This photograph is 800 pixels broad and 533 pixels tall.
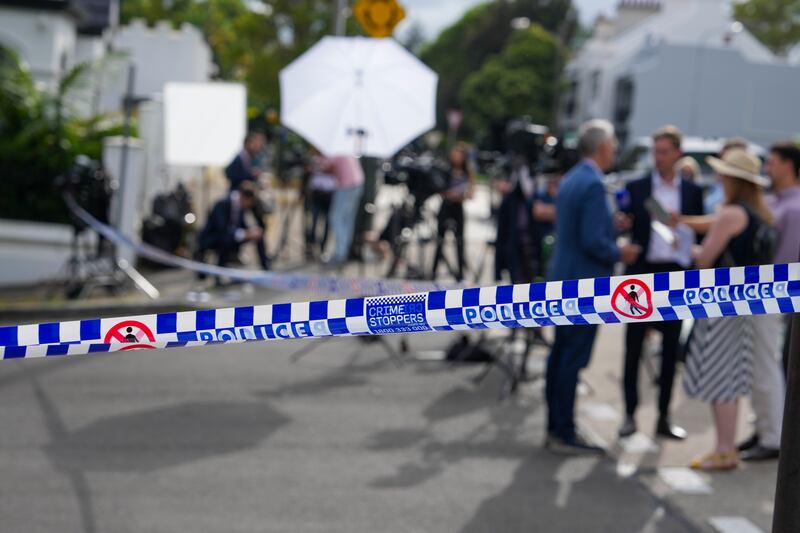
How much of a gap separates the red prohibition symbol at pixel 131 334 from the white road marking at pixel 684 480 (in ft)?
11.2

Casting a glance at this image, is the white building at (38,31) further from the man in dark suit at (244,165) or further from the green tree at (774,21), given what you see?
the green tree at (774,21)

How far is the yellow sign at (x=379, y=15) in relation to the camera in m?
10.4

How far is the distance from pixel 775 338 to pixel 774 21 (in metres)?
56.9

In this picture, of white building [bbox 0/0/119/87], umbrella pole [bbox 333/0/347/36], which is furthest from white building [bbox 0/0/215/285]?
umbrella pole [bbox 333/0/347/36]

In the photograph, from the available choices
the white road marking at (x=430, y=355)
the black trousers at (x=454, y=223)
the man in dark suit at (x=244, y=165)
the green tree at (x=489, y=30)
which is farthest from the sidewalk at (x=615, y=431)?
the green tree at (x=489, y=30)

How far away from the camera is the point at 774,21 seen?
58281mm

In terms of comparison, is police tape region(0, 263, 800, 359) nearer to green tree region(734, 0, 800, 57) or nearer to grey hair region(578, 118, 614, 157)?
grey hair region(578, 118, 614, 157)

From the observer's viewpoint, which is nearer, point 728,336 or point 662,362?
point 728,336

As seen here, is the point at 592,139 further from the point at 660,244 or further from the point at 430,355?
the point at 430,355

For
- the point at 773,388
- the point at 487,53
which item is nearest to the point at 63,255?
the point at 773,388

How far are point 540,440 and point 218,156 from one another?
27.1 feet

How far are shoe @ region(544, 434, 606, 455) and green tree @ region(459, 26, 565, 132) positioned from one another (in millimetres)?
61447

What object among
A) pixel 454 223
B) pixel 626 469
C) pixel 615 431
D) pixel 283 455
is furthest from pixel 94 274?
pixel 626 469

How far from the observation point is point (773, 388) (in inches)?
248
